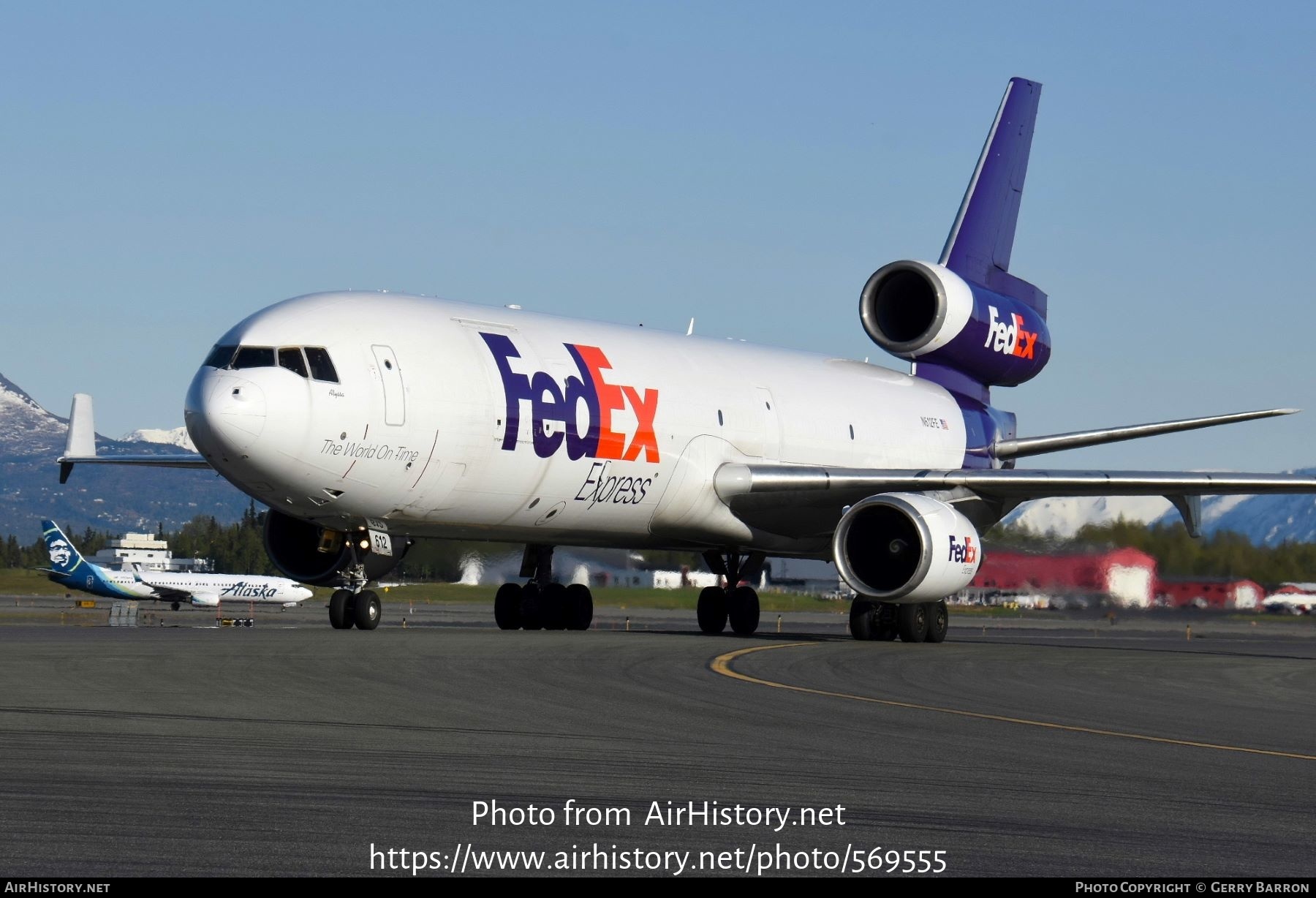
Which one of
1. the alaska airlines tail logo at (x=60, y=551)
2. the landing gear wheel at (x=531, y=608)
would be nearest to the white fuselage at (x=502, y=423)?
the landing gear wheel at (x=531, y=608)

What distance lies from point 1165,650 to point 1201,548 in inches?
381

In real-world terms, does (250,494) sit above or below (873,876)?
above

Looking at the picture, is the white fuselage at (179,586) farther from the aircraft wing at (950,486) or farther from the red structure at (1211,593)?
the aircraft wing at (950,486)

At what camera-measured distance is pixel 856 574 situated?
2472 cm

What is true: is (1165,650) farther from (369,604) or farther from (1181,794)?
(1181,794)

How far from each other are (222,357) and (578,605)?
877 centimetres

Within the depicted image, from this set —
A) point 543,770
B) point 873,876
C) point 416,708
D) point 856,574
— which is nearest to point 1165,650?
point 856,574

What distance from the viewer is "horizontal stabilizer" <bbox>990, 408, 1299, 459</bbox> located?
28.7 metres

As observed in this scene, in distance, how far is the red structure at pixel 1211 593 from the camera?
34688 millimetres

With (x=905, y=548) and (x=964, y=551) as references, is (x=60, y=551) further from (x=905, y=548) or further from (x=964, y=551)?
(x=964, y=551)

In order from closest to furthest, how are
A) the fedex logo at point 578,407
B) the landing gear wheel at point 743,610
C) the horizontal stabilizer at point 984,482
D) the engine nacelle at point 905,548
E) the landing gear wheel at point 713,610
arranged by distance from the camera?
the fedex logo at point 578,407
the engine nacelle at point 905,548
the horizontal stabilizer at point 984,482
the landing gear wheel at point 743,610
the landing gear wheel at point 713,610

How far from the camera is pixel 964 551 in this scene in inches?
970

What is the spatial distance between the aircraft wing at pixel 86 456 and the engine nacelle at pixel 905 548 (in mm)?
9911

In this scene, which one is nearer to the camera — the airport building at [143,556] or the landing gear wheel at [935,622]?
the landing gear wheel at [935,622]
